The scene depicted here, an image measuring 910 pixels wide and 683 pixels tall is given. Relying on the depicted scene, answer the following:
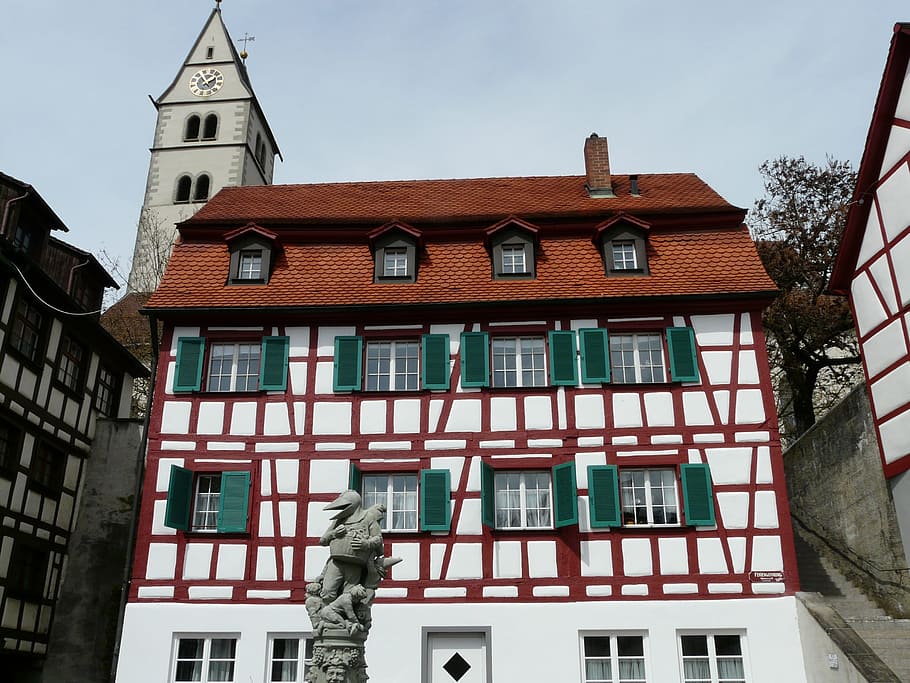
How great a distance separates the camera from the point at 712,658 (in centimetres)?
1570

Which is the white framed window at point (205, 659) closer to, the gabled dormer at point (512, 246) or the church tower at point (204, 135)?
the gabled dormer at point (512, 246)

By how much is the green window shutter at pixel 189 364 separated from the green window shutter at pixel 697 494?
9.16 m

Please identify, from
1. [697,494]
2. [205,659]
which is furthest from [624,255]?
[205,659]

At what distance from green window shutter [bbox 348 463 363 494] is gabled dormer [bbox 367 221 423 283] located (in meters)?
4.14

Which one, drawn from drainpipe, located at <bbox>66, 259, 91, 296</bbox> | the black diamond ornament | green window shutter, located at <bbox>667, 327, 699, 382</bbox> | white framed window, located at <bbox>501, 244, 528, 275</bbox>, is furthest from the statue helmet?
drainpipe, located at <bbox>66, 259, 91, 296</bbox>

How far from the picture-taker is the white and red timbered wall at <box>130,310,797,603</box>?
53.6 feet

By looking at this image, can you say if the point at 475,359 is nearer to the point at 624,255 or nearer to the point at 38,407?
the point at 624,255

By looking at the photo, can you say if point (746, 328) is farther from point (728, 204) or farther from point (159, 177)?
point (159, 177)

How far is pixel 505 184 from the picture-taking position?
2330 cm

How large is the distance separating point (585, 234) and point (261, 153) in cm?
4488

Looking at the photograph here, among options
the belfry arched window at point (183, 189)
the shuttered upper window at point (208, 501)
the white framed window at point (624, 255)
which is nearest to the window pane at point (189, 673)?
the shuttered upper window at point (208, 501)

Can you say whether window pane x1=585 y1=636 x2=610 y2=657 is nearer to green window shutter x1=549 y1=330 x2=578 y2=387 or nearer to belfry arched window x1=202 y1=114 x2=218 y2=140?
green window shutter x1=549 y1=330 x2=578 y2=387

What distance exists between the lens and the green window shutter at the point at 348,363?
58.3 ft

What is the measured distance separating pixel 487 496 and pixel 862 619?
24.5ft
